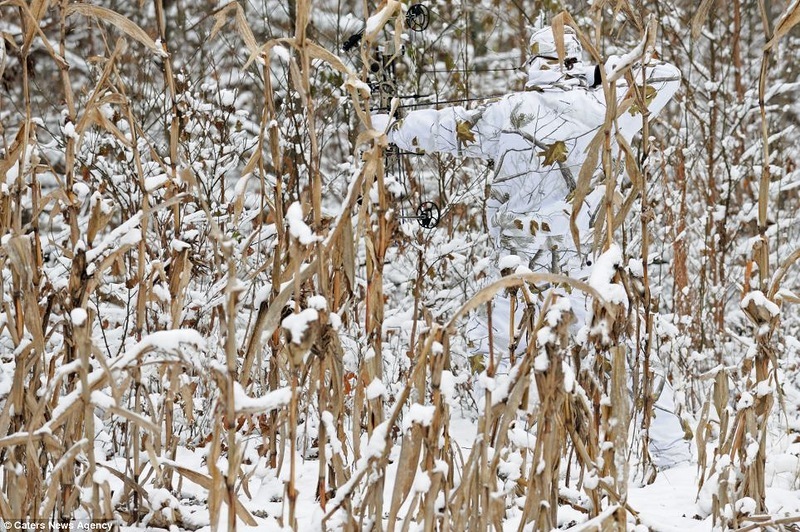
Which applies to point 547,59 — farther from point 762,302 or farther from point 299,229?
point 299,229

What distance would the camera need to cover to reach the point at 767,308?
1.52m

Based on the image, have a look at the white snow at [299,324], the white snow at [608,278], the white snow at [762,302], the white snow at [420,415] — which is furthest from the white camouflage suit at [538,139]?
the white snow at [299,324]

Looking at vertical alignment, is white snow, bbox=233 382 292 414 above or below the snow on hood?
below

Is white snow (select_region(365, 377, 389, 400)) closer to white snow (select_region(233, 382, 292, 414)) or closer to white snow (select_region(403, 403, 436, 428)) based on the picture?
white snow (select_region(403, 403, 436, 428))

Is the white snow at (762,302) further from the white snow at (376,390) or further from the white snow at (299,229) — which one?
the white snow at (299,229)

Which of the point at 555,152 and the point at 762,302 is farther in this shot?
the point at 555,152

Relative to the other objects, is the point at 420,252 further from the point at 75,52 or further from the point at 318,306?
the point at 75,52

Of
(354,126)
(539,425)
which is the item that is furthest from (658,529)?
(354,126)

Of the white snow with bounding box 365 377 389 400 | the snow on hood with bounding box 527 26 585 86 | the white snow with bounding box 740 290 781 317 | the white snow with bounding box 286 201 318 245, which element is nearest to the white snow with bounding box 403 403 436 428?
the white snow with bounding box 365 377 389 400

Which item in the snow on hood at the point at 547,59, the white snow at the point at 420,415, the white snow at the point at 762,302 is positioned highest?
the snow on hood at the point at 547,59

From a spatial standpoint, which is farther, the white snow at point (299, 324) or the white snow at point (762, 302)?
the white snow at point (762, 302)

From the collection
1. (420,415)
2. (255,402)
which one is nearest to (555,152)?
(420,415)

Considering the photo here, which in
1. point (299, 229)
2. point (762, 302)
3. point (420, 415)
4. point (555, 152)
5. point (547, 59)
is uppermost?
point (547, 59)

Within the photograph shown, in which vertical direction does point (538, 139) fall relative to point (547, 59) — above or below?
below
